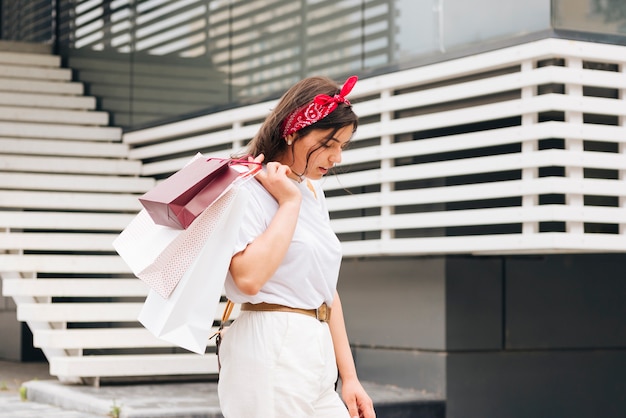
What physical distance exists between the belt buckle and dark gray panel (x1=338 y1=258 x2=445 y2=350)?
5196mm

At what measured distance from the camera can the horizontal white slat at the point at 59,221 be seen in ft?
35.9

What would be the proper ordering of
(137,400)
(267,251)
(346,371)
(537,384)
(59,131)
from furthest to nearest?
(59,131) → (537,384) → (137,400) → (346,371) → (267,251)

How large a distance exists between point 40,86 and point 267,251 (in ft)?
37.9

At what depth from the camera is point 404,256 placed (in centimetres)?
901

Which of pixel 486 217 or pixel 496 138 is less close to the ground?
pixel 496 138

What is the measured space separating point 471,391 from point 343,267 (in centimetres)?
172

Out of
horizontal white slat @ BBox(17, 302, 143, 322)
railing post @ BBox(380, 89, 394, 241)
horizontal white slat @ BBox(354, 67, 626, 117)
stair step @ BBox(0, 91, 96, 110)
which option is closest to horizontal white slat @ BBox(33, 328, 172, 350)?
horizontal white slat @ BBox(17, 302, 143, 322)

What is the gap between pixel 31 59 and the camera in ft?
48.3

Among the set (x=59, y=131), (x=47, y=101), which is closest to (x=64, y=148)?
(x=59, y=131)

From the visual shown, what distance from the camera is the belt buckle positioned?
132 inches

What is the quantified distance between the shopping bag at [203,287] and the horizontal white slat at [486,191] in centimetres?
437

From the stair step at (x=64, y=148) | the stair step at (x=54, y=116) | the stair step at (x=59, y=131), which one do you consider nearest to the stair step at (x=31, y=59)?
the stair step at (x=54, y=116)

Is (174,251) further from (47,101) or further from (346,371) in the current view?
(47,101)

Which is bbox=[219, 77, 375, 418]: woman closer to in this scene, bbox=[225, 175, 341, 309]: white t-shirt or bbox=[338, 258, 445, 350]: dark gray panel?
bbox=[225, 175, 341, 309]: white t-shirt
